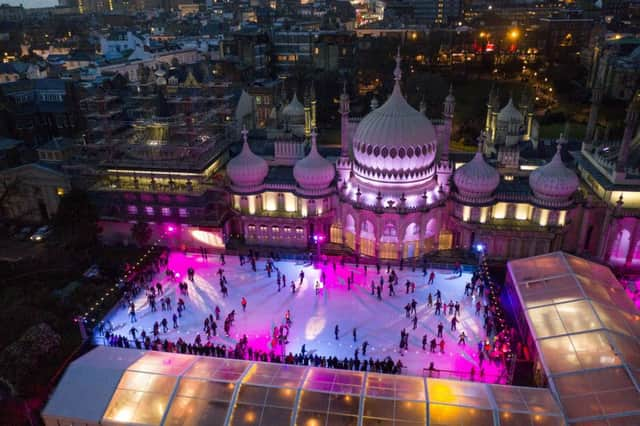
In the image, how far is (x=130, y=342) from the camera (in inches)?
1218

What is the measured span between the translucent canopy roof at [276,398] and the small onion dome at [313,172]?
18339mm

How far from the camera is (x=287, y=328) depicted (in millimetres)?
31641

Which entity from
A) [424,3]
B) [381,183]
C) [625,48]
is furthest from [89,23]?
[381,183]

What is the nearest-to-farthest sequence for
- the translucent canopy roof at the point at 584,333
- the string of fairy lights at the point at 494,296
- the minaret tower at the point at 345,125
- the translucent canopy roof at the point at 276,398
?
the translucent canopy roof at the point at 276,398
the translucent canopy roof at the point at 584,333
the string of fairy lights at the point at 494,296
the minaret tower at the point at 345,125

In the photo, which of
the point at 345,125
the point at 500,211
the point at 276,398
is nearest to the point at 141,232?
the point at 345,125

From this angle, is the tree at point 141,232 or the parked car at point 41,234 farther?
the parked car at point 41,234

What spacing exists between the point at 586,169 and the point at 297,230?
24.2 metres

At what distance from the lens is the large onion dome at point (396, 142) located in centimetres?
3806

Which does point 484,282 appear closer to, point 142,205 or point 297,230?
point 297,230

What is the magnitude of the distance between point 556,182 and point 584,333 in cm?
1428

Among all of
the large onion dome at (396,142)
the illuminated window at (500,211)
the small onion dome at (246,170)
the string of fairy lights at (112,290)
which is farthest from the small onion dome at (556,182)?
the string of fairy lights at (112,290)

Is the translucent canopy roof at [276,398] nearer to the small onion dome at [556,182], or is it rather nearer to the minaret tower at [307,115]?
the small onion dome at [556,182]

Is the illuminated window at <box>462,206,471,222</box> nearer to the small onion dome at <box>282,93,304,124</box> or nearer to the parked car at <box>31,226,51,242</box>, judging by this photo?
the small onion dome at <box>282,93,304,124</box>

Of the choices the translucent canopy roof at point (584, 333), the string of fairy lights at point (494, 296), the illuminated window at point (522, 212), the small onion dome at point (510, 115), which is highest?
the small onion dome at point (510, 115)
